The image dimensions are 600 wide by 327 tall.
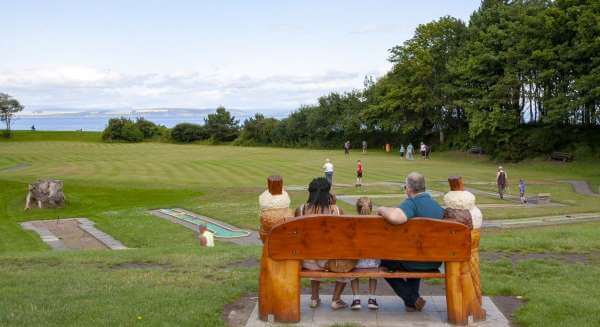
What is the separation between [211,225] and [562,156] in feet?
114

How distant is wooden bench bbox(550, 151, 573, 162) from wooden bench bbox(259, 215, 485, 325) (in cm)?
4515

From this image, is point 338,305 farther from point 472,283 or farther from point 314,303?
point 472,283

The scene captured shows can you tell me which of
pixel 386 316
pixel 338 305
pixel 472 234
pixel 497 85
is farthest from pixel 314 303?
pixel 497 85

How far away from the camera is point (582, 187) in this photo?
114ft

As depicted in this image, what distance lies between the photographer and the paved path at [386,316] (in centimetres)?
625

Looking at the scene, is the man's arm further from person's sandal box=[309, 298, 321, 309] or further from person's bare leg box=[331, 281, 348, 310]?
person's sandal box=[309, 298, 321, 309]

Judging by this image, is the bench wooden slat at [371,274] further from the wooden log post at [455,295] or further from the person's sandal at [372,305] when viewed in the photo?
the person's sandal at [372,305]

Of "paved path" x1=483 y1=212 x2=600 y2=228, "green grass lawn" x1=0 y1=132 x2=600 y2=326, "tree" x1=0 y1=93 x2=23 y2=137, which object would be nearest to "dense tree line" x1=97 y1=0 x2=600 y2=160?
"green grass lawn" x1=0 y1=132 x2=600 y2=326

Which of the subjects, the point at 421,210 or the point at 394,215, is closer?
the point at 394,215

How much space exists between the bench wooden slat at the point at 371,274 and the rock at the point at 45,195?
23960mm

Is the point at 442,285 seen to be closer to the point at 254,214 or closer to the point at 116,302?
the point at 116,302

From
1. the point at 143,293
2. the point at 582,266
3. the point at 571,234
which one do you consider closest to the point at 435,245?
the point at 143,293

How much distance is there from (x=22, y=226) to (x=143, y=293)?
Result: 17.8m

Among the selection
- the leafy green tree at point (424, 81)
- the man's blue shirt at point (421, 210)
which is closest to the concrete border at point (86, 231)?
the man's blue shirt at point (421, 210)
